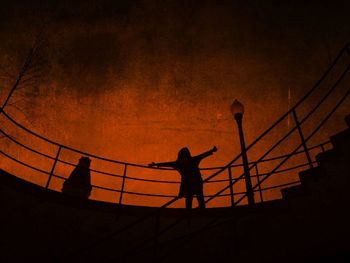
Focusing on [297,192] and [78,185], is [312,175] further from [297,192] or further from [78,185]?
[78,185]

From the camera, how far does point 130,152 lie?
13.1m

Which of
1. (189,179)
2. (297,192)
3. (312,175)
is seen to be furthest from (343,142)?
(189,179)

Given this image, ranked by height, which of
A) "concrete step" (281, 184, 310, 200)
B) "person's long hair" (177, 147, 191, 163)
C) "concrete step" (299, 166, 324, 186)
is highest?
"person's long hair" (177, 147, 191, 163)

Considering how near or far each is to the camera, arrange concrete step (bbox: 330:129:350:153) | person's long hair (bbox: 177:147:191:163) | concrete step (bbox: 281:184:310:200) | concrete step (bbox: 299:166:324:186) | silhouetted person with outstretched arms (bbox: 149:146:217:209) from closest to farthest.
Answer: concrete step (bbox: 330:129:350:153) → concrete step (bbox: 299:166:324:186) → concrete step (bbox: 281:184:310:200) → silhouetted person with outstretched arms (bbox: 149:146:217:209) → person's long hair (bbox: 177:147:191:163)

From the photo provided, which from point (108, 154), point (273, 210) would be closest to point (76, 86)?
point (108, 154)

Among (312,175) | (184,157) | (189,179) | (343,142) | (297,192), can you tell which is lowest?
(297,192)

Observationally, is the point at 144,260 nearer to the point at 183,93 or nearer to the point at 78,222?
the point at 78,222

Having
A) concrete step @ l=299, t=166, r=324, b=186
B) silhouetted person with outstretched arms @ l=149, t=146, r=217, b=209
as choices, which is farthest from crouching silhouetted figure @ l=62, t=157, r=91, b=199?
concrete step @ l=299, t=166, r=324, b=186

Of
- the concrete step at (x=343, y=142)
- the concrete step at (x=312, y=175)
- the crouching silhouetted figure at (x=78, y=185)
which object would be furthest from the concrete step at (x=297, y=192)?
the crouching silhouetted figure at (x=78, y=185)

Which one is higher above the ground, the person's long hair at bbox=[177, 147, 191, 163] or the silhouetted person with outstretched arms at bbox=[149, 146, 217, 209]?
the person's long hair at bbox=[177, 147, 191, 163]

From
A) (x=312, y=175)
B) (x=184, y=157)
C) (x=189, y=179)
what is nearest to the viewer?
(x=312, y=175)

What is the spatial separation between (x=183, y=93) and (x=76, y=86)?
4.73 meters

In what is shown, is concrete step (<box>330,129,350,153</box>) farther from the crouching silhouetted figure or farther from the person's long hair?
the crouching silhouetted figure

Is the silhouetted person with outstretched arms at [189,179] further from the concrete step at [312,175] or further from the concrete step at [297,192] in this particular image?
the concrete step at [312,175]
